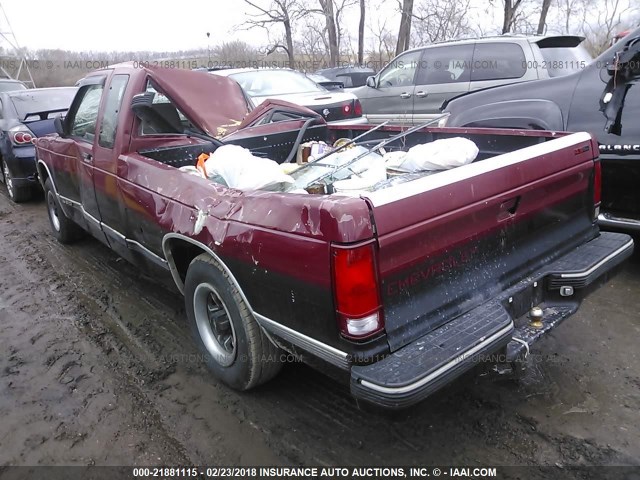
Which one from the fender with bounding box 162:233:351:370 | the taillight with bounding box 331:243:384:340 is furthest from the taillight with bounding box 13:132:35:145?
the taillight with bounding box 331:243:384:340

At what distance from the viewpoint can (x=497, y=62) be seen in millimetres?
7535

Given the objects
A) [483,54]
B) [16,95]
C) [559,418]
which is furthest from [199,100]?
[16,95]

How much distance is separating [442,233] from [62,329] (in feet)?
10.4

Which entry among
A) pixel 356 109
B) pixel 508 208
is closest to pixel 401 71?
pixel 356 109

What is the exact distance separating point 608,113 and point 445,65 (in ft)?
15.7

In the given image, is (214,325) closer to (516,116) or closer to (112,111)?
(112,111)

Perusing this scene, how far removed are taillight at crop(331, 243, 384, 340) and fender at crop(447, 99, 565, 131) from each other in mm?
3182

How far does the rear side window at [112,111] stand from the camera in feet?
12.5

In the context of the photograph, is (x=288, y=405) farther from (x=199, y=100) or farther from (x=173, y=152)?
(x=199, y=100)

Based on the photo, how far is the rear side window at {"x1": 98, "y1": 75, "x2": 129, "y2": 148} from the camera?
382 centimetres

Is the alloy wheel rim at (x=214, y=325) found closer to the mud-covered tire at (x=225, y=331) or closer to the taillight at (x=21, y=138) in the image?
the mud-covered tire at (x=225, y=331)

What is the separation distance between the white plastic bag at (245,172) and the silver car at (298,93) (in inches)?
190

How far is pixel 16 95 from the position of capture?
8430mm

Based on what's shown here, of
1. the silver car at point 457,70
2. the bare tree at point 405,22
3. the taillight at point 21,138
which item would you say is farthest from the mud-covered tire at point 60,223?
the bare tree at point 405,22
